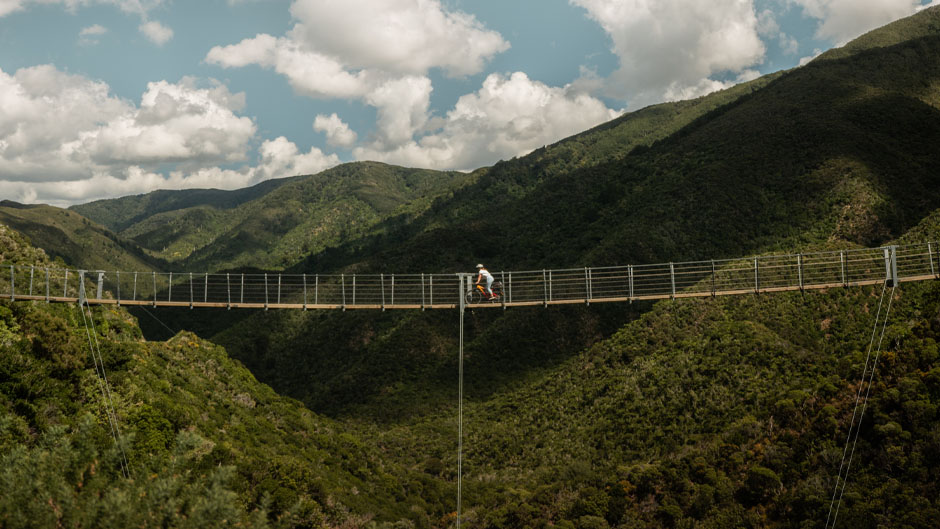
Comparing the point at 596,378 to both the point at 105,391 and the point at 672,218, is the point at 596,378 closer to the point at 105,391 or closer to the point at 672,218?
the point at 672,218

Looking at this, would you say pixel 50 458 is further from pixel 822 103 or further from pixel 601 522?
pixel 822 103

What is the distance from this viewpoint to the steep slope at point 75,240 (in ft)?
416

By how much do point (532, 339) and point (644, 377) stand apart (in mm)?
11711

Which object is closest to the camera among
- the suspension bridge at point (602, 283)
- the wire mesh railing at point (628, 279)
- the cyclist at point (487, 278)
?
the suspension bridge at point (602, 283)

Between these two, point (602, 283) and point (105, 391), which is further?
point (602, 283)

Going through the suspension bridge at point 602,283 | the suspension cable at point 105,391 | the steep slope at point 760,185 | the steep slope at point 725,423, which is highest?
the steep slope at point 760,185

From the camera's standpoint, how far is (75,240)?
5477 inches

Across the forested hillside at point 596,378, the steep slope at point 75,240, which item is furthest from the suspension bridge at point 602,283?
the steep slope at point 75,240

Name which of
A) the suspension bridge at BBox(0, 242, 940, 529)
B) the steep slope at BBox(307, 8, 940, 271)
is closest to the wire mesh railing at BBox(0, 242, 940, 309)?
the suspension bridge at BBox(0, 242, 940, 529)

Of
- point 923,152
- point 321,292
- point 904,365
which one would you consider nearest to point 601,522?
point 904,365

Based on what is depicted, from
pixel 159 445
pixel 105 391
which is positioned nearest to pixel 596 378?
pixel 159 445

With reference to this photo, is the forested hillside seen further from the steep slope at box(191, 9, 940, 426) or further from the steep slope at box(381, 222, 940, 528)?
the steep slope at box(191, 9, 940, 426)

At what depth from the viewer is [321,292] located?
57562 mm

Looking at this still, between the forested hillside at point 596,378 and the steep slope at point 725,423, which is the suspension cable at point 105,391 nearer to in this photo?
the forested hillside at point 596,378
